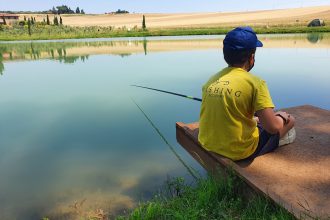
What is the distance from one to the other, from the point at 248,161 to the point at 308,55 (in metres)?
12.8

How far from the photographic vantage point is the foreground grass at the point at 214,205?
274 centimetres

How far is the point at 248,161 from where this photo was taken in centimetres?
343

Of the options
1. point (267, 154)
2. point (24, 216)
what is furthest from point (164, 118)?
point (24, 216)

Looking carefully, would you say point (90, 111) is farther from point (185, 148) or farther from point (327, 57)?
point (327, 57)

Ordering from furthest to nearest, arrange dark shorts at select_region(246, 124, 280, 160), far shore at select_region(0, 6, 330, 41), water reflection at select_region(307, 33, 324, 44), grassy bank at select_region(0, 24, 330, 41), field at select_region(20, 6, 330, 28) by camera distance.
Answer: field at select_region(20, 6, 330, 28), far shore at select_region(0, 6, 330, 41), grassy bank at select_region(0, 24, 330, 41), water reflection at select_region(307, 33, 324, 44), dark shorts at select_region(246, 124, 280, 160)

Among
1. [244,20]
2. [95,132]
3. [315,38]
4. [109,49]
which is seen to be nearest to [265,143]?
[95,132]

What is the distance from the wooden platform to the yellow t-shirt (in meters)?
0.20

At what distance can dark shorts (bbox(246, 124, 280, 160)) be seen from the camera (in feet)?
11.3

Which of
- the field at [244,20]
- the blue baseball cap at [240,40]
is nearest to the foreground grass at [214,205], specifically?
the blue baseball cap at [240,40]

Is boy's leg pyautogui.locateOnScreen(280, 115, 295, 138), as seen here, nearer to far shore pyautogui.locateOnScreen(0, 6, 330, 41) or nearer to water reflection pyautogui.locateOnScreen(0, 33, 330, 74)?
water reflection pyautogui.locateOnScreen(0, 33, 330, 74)

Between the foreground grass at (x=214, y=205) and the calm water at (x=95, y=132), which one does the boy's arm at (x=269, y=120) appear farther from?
the calm water at (x=95, y=132)

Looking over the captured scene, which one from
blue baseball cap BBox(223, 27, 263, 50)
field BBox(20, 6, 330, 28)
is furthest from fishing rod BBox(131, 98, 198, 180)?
field BBox(20, 6, 330, 28)

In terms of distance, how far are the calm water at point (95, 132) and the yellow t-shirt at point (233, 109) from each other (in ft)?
3.13

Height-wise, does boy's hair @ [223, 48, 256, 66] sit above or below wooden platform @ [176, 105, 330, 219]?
above
